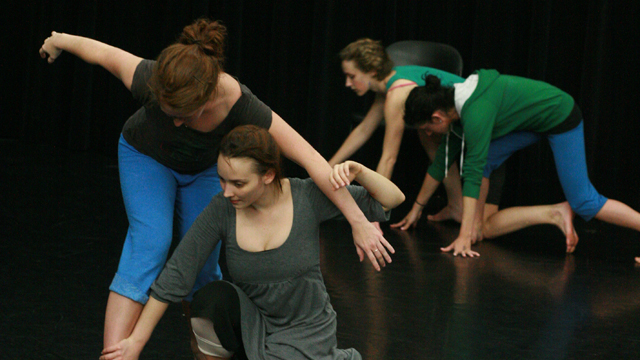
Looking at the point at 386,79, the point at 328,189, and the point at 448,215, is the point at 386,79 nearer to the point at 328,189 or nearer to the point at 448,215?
the point at 448,215

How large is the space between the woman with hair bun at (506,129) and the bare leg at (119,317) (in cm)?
179

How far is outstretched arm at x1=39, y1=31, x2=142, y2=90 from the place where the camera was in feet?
5.76

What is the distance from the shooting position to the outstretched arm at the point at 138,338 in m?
1.55

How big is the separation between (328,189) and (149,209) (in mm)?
461

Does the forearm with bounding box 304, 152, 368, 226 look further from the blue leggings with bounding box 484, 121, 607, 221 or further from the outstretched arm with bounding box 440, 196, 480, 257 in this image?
the blue leggings with bounding box 484, 121, 607, 221

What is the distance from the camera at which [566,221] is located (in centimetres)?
340

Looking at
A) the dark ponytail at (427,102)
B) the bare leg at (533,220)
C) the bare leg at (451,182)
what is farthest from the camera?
the bare leg at (451,182)

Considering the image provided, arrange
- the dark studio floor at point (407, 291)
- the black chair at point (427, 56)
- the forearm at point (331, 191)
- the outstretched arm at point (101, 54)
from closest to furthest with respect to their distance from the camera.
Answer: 1. the forearm at point (331, 191)
2. the outstretched arm at point (101, 54)
3. the dark studio floor at point (407, 291)
4. the black chair at point (427, 56)

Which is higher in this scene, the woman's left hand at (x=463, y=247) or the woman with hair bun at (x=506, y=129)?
the woman with hair bun at (x=506, y=129)

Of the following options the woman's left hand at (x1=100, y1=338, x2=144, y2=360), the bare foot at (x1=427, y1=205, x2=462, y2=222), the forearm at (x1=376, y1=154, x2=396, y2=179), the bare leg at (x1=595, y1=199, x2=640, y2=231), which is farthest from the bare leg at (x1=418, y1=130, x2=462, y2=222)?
the woman's left hand at (x1=100, y1=338, x2=144, y2=360)

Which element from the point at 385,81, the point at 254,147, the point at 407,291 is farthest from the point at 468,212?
the point at 254,147

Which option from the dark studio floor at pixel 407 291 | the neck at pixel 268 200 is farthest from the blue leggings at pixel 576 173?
the neck at pixel 268 200

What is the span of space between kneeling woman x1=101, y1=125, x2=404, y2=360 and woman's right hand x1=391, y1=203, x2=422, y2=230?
202 cm

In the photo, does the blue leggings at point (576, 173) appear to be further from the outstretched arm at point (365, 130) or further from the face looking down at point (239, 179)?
the face looking down at point (239, 179)
